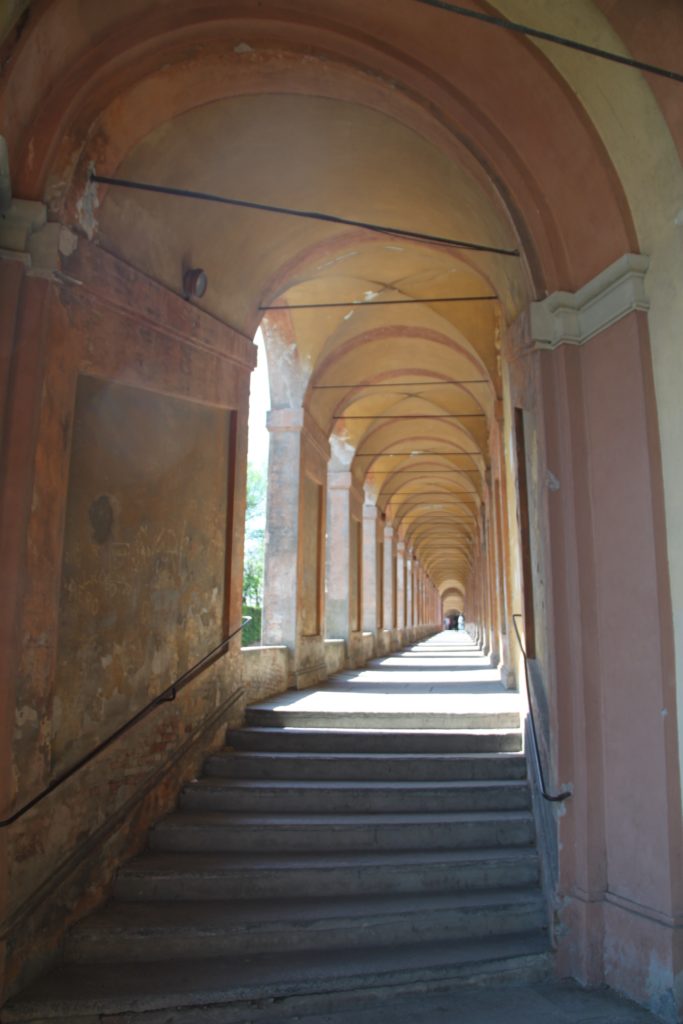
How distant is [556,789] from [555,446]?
2.09m

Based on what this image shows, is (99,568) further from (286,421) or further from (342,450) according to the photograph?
(342,450)

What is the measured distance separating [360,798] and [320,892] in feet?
2.98

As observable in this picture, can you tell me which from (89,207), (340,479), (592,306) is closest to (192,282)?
(89,207)

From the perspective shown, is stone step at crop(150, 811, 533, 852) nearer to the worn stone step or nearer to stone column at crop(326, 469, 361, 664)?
the worn stone step

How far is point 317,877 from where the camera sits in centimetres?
476

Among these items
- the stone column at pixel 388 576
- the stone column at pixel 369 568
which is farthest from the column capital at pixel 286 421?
the stone column at pixel 388 576

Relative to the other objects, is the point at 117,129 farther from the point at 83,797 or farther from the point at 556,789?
the point at 556,789

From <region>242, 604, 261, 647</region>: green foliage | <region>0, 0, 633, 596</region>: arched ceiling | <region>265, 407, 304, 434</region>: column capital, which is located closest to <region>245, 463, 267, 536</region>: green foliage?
<region>242, 604, 261, 647</region>: green foliage

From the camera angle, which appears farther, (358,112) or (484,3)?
(358,112)

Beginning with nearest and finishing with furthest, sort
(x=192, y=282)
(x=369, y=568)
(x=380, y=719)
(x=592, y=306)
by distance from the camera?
(x=592, y=306)
(x=192, y=282)
(x=380, y=719)
(x=369, y=568)

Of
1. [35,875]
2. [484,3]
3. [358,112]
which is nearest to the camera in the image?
[35,875]

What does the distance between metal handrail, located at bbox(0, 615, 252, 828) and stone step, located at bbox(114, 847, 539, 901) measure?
854 millimetres

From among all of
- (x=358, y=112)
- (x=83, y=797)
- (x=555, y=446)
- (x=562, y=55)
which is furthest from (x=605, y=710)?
(x=358, y=112)

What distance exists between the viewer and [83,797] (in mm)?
4633
